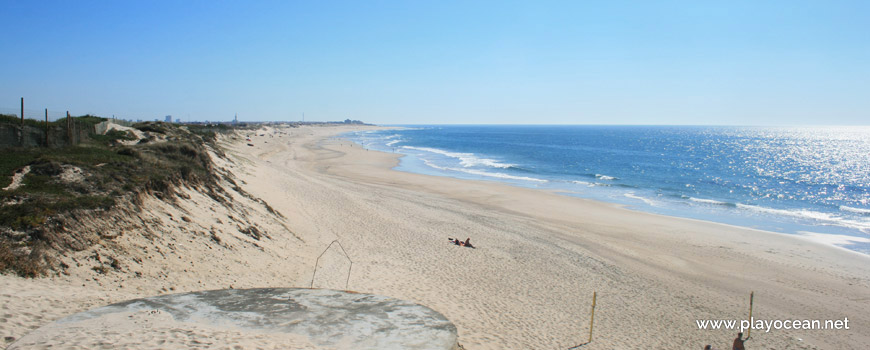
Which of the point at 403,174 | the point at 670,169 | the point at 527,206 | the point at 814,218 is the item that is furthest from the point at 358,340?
the point at 670,169

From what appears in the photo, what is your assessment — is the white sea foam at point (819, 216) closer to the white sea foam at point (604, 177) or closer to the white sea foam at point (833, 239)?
the white sea foam at point (833, 239)

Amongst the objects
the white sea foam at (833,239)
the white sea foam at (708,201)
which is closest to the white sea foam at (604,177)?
the white sea foam at (708,201)

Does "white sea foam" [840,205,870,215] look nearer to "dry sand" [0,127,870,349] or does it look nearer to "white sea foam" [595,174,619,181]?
"dry sand" [0,127,870,349]

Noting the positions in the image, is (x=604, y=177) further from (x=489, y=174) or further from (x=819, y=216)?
(x=819, y=216)

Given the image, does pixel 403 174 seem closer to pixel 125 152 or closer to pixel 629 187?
pixel 629 187

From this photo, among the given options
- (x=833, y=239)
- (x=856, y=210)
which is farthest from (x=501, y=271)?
(x=856, y=210)
